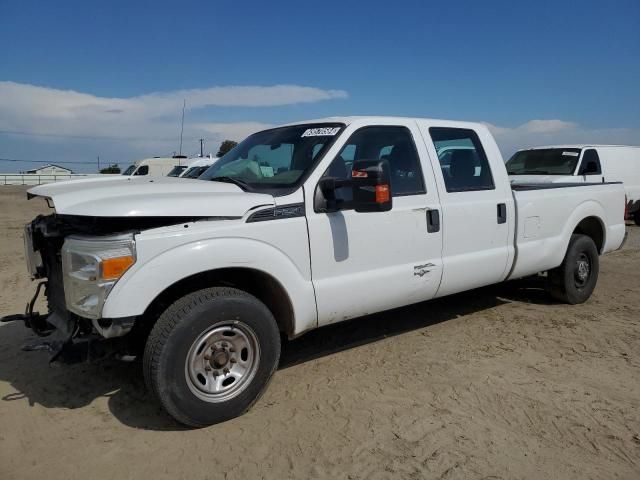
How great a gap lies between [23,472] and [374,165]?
2641mm

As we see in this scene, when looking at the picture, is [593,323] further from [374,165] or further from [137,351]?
[137,351]

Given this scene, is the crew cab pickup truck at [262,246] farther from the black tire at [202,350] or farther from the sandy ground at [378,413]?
the sandy ground at [378,413]

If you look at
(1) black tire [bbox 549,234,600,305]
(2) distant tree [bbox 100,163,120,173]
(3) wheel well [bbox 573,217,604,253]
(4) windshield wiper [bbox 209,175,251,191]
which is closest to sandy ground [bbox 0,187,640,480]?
(1) black tire [bbox 549,234,600,305]

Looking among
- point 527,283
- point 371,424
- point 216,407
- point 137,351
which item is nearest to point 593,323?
point 527,283

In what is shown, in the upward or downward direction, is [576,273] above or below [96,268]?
below

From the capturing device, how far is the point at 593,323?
517 cm

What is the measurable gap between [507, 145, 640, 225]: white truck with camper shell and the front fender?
9168 mm

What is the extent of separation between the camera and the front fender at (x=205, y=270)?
9.37 feet

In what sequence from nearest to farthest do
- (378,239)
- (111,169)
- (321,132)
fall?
(378,239)
(321,132)
(111,169)

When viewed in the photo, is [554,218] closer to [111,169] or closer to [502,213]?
[502,213]

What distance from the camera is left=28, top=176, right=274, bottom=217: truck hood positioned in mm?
2900

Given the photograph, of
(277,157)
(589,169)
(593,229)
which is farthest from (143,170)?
(277,157)

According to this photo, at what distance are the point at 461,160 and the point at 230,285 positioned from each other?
8.03 feet

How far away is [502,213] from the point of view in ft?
15.5
